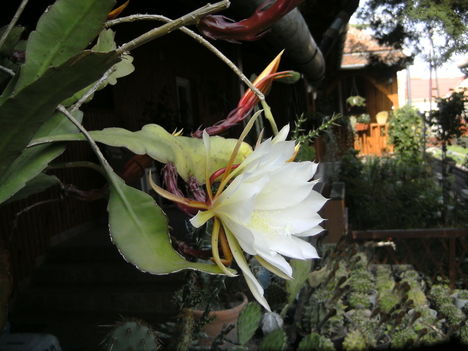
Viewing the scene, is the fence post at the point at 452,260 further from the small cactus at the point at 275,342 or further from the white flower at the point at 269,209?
the white flower at the point at 269,209

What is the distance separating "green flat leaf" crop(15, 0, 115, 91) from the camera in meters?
0.45

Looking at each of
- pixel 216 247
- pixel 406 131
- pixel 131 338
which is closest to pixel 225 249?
pixel 216 247

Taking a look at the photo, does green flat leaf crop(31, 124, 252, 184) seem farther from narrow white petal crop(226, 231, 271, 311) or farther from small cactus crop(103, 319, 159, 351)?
small cactus crop(103, 319, 159, 351)

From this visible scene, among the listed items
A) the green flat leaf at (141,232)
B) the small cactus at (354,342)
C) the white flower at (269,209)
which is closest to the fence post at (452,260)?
the small cactus at (354,342)

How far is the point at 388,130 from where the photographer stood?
12453 millimetres

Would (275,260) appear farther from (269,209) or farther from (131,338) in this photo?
(131,338)

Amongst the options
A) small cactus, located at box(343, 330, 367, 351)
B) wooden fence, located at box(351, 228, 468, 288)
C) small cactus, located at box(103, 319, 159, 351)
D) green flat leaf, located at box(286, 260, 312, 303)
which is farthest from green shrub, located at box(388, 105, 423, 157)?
small cactus, located at box(103, 319, 159, 351)

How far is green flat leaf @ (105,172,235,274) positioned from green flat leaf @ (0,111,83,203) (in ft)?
0.22

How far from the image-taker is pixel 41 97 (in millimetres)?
396

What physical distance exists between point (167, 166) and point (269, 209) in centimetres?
12

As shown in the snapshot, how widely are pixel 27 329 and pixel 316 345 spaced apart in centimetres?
211

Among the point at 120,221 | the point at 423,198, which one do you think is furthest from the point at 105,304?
the point at 423,198

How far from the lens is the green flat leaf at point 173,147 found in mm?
492

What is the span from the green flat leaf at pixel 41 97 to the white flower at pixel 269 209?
13 cm
